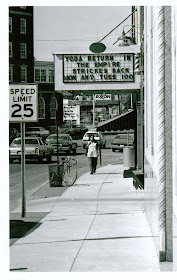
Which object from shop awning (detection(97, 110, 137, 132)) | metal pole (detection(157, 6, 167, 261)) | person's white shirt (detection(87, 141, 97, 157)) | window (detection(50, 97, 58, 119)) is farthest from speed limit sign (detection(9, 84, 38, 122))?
window (detection(50, 97, 58, 119))

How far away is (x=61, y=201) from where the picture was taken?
13883 mm

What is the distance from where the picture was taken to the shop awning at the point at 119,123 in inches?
652

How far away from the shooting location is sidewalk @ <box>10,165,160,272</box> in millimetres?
7227

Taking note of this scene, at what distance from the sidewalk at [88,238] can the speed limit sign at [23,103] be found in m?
2.35

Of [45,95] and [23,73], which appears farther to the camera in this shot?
[45,95]

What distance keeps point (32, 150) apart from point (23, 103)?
56.1 feet

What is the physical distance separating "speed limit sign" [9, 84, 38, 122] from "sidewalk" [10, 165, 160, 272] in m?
2.35

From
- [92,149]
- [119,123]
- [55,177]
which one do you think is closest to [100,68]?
[119,123]

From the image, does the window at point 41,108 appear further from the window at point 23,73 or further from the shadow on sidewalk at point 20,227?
the shadow on sidewalk at point 20,227

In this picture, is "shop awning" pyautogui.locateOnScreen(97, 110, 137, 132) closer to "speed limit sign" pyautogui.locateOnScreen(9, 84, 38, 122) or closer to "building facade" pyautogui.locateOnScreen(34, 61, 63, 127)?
"speed limit sign" pyautogui.locateOnScreen(9, 84, 38, 122)

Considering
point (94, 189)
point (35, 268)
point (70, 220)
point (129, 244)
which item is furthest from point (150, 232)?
point (94, 189)

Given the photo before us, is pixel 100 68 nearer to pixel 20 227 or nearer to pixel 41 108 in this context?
pixel 20 227

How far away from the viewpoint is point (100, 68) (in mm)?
17781
